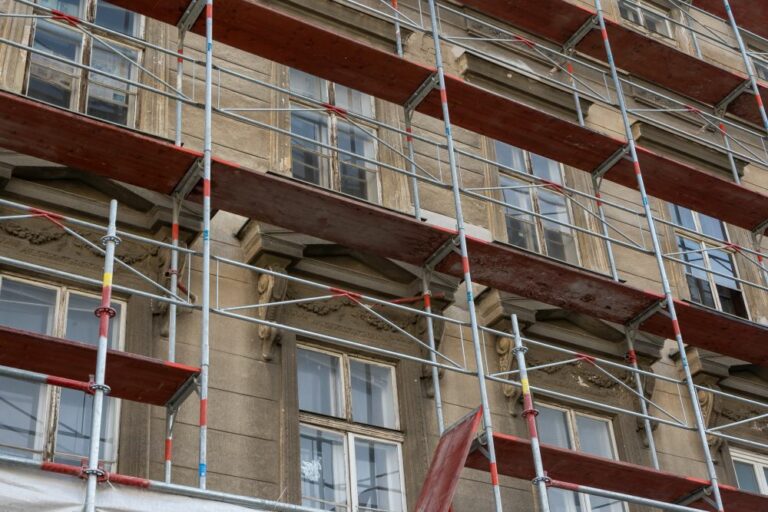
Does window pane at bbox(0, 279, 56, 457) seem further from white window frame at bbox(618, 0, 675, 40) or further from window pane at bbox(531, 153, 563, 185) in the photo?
white window frame at bbox(618, 0, 675, 40)

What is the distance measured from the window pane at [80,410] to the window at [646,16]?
32.8 ft

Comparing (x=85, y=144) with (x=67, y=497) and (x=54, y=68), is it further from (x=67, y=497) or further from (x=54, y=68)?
(x=67, y=497)

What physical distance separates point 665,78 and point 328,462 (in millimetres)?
7257

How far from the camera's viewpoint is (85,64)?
1320 cm

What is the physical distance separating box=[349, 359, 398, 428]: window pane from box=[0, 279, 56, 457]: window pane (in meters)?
2.96

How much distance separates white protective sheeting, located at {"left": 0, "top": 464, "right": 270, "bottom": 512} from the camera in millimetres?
7961

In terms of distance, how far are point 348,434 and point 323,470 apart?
1.56ft

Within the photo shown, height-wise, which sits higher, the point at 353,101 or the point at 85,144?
the point at 353,101

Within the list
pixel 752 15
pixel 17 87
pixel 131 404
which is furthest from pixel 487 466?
pixel 752 15

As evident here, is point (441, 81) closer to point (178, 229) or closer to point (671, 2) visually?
point (178, 229)

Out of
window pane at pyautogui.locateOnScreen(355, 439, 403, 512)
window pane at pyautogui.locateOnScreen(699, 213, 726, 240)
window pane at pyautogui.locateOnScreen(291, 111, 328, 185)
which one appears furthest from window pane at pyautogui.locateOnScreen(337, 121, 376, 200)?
window pane at pyautogui.locateOnScreen(699, 213, 726, 240)

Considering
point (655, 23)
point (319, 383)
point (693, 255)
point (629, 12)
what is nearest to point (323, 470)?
point (319, 383)

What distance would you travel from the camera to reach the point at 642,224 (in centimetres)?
1603

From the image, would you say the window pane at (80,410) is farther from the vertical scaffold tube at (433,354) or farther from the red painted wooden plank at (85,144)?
the vertical scaffold tube at (433,354)
